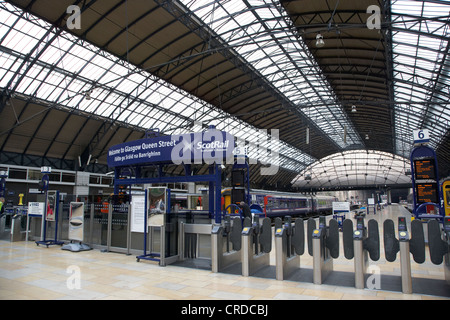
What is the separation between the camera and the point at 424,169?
1098 cm

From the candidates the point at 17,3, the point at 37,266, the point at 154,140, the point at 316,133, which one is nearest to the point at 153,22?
the point at 17,3

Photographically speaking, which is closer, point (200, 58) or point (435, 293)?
point (435, 293)

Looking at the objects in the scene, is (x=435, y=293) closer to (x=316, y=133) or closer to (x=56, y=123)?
(x=56, y=123)

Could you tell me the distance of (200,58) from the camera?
2353cm

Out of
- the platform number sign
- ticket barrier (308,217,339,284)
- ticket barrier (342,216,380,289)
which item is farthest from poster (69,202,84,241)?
the platform number sign

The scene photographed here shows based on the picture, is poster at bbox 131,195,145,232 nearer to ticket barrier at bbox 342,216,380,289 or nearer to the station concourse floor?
the station concourse floor

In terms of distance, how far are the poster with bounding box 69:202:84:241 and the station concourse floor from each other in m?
1.65

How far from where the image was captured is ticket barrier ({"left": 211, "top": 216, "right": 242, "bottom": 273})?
6.86 meters

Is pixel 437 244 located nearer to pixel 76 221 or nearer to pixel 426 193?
pixel 426 193

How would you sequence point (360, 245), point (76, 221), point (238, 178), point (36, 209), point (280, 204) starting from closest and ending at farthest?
point (360, 245), point (76, 221), point (36, 209), point (238, 178), point (280, 204)

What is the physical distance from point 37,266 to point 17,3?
15.3 m

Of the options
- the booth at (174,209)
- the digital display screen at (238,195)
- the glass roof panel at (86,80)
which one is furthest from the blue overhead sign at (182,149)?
the glass roof panel at (86,80)

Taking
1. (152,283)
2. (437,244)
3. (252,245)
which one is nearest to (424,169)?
(437,244)

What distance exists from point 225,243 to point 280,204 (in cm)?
1990
